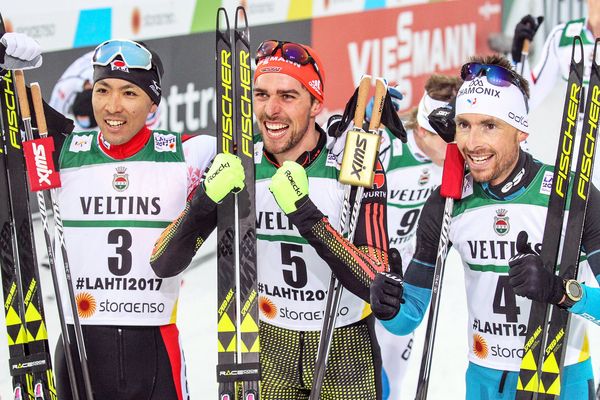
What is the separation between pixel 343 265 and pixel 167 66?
18.6 feet

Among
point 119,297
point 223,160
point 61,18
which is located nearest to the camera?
point 223,160

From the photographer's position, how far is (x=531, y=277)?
12.0 ft

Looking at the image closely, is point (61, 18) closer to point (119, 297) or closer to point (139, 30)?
point (139, 30)

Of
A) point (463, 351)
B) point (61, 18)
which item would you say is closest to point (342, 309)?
point (463, 351)

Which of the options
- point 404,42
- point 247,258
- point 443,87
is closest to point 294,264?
point 247,258

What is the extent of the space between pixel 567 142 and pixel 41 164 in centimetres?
207

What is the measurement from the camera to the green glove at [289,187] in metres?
3.90

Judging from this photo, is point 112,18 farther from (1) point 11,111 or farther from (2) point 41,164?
(2) point 41,164

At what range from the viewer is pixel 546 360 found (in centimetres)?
395

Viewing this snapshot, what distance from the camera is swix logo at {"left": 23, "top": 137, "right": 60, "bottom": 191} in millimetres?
4223

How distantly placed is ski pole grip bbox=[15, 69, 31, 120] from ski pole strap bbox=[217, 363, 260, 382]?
1306 mm

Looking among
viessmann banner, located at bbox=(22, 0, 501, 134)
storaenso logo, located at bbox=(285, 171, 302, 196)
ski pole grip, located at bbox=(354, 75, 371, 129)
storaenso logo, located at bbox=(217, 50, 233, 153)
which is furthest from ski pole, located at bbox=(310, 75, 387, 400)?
viessmann banner, located at bbox=(22, 0, 501, 134)

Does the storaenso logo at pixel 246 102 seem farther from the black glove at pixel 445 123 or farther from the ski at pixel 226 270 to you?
the black glove at pixel 445 123

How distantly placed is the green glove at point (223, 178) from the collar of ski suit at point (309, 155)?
46 centimetres
